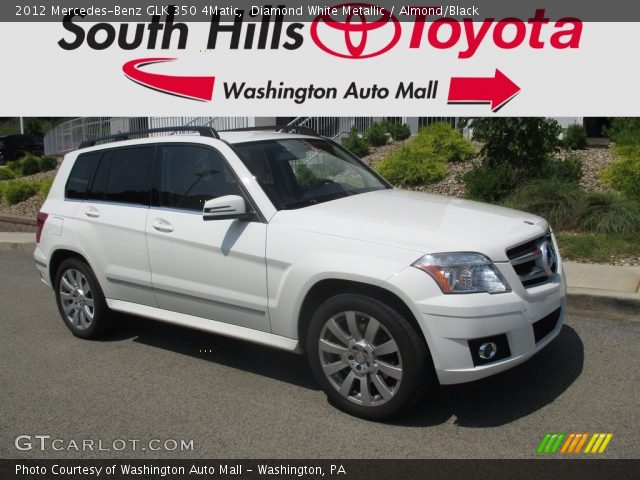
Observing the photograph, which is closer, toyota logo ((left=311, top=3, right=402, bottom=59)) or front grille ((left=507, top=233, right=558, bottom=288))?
front grille ((left=507, top=233, right=558, bottom=288))

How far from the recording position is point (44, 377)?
17.2ft

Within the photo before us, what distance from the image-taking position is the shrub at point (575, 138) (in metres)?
13.1

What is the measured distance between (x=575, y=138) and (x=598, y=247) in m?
5.96

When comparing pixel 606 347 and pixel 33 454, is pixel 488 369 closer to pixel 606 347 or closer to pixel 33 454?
pixel 606 347

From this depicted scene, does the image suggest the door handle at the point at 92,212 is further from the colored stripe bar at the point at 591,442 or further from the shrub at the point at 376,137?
the shrub at the point at 376,137

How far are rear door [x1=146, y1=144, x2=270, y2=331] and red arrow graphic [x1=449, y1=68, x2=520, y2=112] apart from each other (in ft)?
27.5

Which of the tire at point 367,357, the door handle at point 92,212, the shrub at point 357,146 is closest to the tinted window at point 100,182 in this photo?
the door handle at point 92,212

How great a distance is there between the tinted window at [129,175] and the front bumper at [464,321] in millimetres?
2523

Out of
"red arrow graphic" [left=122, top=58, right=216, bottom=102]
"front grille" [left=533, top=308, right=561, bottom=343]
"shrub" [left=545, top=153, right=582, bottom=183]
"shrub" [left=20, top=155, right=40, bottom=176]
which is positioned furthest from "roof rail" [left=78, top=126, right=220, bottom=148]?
"shrub" [left=20, top=155, right=40, bottom=176]

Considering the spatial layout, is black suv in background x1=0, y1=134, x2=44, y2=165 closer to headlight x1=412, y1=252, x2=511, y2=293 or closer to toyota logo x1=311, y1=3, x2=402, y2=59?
toyota logo x1=311, y1=3, x2=402, y2=59

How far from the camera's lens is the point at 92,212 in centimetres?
578

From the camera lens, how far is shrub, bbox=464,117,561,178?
1051 cm
